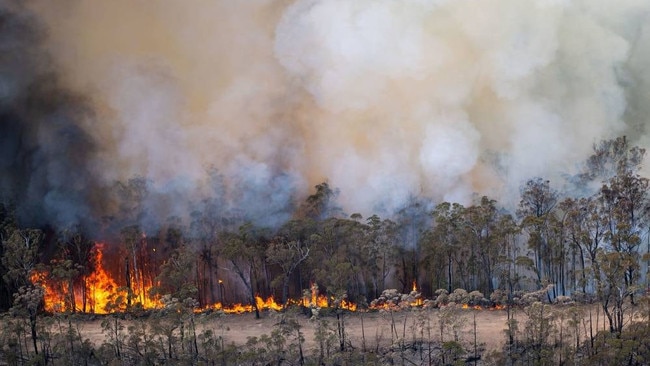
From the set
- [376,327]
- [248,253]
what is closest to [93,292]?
[248,253]

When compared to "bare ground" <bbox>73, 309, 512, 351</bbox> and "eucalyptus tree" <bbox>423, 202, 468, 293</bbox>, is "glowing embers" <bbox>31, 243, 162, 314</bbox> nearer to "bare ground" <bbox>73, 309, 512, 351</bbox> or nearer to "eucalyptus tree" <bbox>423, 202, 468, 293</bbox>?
"bare ground" <bbox>73, 309, 512, 351</bbox>

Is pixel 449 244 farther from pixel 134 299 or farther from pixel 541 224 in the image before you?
pixel 134 299

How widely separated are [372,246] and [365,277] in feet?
11.2

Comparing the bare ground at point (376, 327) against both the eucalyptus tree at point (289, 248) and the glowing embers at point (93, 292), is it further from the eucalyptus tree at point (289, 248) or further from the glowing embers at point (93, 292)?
the eucalyptus tree at point (289, 248)

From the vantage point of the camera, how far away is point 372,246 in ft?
220

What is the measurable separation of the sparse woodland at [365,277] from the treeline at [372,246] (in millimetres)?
162

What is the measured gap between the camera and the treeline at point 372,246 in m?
63.3

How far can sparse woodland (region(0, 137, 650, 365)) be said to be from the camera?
5559 centimetres

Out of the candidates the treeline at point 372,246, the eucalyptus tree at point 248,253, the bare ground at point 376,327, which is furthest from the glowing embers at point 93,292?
the eucalyptus tree at point 248,253

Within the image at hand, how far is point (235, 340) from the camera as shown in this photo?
6100cm

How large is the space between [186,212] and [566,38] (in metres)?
45.5

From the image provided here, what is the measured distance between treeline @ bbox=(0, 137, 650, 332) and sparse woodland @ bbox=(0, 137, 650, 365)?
16 cm

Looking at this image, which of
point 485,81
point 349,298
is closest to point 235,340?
point 349,298

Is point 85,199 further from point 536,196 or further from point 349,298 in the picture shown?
point 536,196
